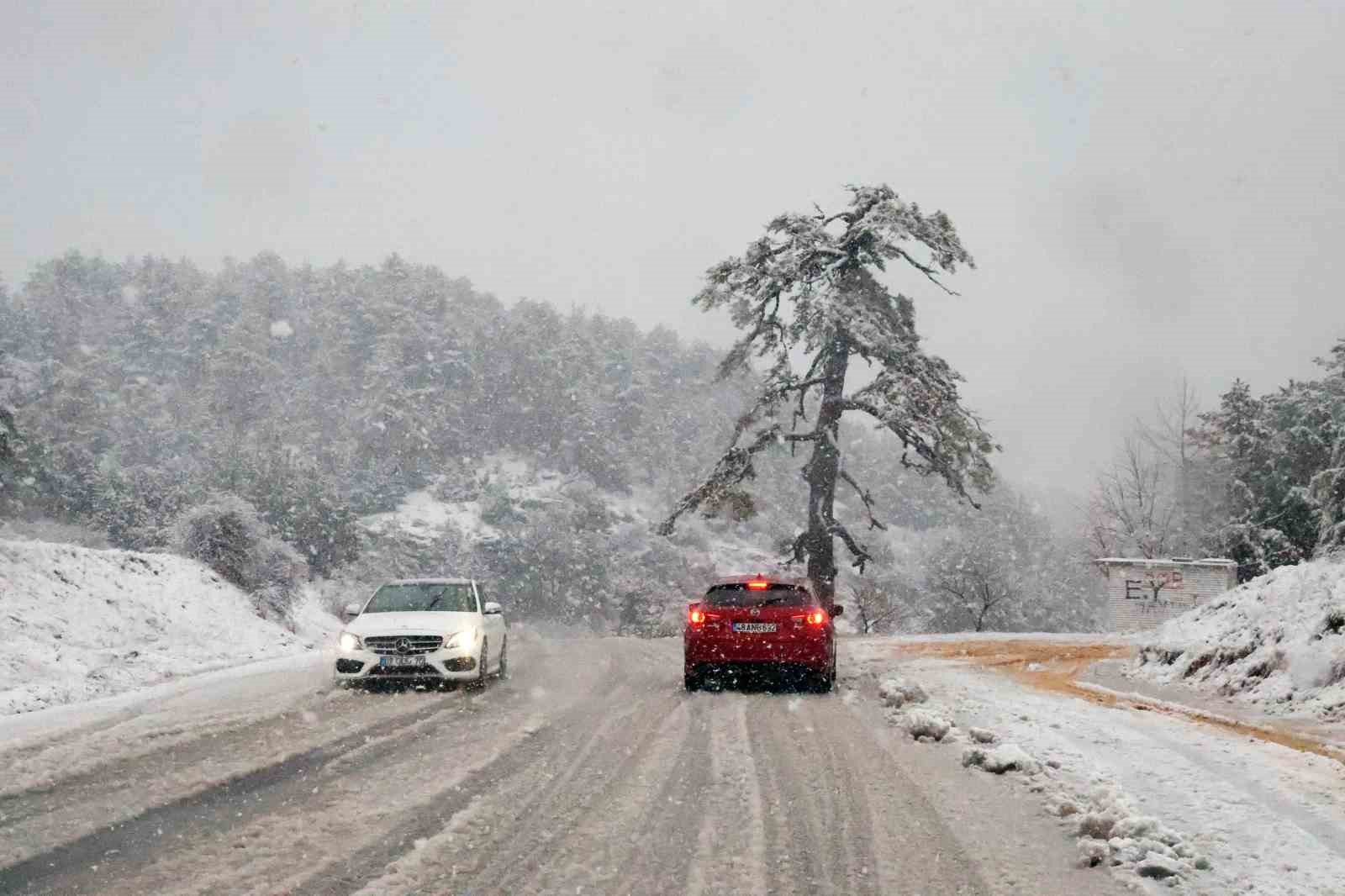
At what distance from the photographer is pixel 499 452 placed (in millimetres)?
111062

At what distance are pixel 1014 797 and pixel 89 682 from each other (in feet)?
35.1

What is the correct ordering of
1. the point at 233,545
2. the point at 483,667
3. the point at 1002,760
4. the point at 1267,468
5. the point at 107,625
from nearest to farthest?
the point at 1002,760, the point at 483,667, the point at 107,625, the point at 233,545, the point at 1267,468

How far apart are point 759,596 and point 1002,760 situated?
560 centimetres

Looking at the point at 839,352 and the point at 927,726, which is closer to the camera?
the point at 927,726

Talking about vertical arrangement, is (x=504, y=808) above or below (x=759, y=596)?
below

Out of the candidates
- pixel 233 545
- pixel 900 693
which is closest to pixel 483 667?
pixel 900 693

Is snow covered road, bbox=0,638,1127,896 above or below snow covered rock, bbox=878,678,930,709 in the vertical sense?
below

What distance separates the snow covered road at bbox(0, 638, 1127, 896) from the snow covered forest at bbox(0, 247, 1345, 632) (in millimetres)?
18647

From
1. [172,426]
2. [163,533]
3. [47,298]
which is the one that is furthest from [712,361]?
[163,533]

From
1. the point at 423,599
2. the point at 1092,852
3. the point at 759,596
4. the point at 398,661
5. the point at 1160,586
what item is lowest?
the point at 1092,852

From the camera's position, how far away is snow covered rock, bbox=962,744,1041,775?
7.53 metres

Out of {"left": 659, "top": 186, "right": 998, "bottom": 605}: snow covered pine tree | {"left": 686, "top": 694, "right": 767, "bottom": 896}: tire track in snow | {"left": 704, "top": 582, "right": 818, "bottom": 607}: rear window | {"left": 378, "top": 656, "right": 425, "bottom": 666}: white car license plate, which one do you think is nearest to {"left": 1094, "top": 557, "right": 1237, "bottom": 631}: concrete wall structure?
{"left": 659, "top": 186, "right": 998, "bottom": 605}: snow covered pine tree

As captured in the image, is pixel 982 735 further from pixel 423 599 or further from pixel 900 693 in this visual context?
pixel 423 599

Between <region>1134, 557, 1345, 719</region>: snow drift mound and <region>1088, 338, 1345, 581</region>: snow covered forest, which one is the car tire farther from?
<region>1088, 338, 1345, 581</region>: snow covered forest
